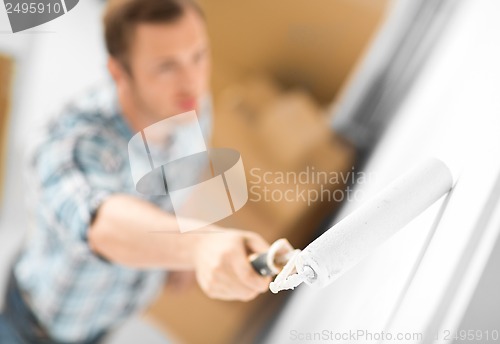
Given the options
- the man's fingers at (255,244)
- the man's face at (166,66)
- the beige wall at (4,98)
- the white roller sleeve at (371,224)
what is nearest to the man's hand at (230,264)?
the man's fingers at (255,244)

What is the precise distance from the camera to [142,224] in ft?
1.55

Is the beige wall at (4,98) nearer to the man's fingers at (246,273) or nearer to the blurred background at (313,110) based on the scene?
the blurred background at (313,110)

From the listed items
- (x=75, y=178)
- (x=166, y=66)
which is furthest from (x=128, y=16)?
(x=75, y=178)

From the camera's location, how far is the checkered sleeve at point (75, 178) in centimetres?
51

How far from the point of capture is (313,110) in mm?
1075

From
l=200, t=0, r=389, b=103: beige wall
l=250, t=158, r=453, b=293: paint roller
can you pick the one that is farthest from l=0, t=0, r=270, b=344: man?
l=200, t=0, r=389, b=103: beige wall

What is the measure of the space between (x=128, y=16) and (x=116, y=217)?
0.73 ft

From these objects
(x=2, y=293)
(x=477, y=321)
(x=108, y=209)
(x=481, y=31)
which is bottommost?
(x=2, y=293)

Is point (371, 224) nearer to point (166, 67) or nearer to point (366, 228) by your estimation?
point (366, 228)

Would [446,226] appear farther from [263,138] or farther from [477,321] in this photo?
[263,138]

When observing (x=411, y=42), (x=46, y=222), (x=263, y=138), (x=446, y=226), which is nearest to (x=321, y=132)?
(x=263, y=138)

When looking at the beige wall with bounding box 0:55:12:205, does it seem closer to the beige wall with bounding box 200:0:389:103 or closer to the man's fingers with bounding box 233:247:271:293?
the beige wall with bounding box 200:0:389:103

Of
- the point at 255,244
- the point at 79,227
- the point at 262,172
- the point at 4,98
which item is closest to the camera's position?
the point at 255,244

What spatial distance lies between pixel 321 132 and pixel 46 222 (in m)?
0.60
